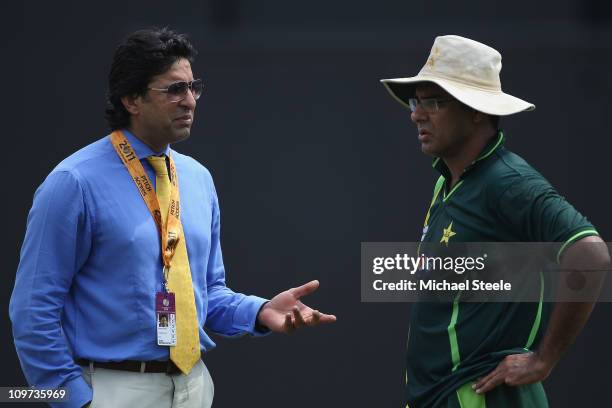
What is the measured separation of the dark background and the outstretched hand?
6.05 feet

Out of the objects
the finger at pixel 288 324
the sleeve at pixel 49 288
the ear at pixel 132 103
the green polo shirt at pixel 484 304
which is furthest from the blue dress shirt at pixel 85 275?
the green polo shirt at pixel 484 304

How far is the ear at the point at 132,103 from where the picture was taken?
371 centimetres

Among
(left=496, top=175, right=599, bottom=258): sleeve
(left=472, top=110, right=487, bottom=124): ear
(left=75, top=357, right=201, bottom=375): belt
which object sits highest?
(left=472, top=110, right=487, bottom=124): ear

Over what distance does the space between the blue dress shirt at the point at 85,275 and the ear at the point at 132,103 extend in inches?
6.4

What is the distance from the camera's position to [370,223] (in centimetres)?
572

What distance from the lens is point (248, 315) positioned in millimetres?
3902

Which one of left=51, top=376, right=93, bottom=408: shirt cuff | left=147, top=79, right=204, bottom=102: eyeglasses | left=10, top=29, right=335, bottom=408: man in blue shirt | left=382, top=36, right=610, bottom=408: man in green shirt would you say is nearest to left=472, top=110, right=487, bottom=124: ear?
left=382, top=36, right=610, bottom=408: man in green shirt

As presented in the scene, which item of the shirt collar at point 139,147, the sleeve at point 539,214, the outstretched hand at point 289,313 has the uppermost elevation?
the shirt collar at point 139,147

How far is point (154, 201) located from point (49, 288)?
470 mm

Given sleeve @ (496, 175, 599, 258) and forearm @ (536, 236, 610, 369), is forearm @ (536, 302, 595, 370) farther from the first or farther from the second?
sleeve @ (496, 175, 599, 258)

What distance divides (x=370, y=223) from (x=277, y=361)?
3.00 ft

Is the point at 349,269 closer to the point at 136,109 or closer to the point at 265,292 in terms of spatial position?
the point at 265,292

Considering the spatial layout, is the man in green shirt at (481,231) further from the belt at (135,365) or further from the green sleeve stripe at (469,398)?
the belt at (135,365)

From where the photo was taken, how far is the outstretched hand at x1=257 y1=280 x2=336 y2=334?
3588 mm
